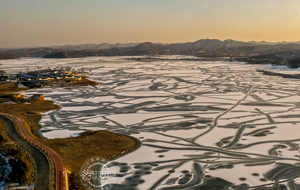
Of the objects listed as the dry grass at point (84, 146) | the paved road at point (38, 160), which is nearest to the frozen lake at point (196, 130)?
the dry grass at point (84, 146)

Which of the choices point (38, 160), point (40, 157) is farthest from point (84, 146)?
point (38, 160)

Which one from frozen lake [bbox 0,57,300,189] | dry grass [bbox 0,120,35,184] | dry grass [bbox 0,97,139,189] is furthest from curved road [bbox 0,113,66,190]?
frozen lake [bbox 0,57,300,189]

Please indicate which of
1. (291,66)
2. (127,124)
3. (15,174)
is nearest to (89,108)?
(127,124)

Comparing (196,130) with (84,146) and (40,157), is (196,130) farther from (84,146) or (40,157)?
(40,157)

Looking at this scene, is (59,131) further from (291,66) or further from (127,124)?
(291,66)

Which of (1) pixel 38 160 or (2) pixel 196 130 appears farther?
(2) pixel 196 130

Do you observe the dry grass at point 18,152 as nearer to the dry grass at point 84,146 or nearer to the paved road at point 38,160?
the paved road at point 38,160
